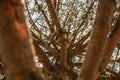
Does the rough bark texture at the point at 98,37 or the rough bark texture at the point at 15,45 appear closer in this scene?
the rough bark texture at the point at 15,45

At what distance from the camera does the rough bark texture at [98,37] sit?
1291 millimetres

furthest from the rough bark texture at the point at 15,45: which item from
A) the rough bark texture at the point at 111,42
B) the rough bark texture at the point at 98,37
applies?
the rough bark texture at the point at 111,42

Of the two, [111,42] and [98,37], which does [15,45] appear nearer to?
[98,37]

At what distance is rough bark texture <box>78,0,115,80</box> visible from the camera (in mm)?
1291

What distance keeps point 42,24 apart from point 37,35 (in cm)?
23

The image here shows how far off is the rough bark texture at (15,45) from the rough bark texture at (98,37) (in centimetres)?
43

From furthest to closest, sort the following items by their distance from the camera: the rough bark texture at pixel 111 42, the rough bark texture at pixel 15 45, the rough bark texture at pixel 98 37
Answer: the rough bark texture at pixel 111 42 → the rough bark texture at pixel 98 37 → the rough bark texture at pixel 15 45

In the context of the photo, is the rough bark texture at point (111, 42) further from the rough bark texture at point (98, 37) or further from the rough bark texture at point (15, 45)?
the rough bark texture at point (15, 45)

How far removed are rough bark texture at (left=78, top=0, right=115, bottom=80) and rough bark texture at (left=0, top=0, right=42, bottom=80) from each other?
0.43 m

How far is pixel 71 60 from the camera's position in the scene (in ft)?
10.1

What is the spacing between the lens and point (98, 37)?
51.9 inches

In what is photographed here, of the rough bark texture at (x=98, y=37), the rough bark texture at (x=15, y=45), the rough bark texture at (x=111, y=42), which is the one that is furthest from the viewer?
the rough bark texture at (x=111, y=42)

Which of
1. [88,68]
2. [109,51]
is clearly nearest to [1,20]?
[88,68]

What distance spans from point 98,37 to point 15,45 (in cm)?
53
